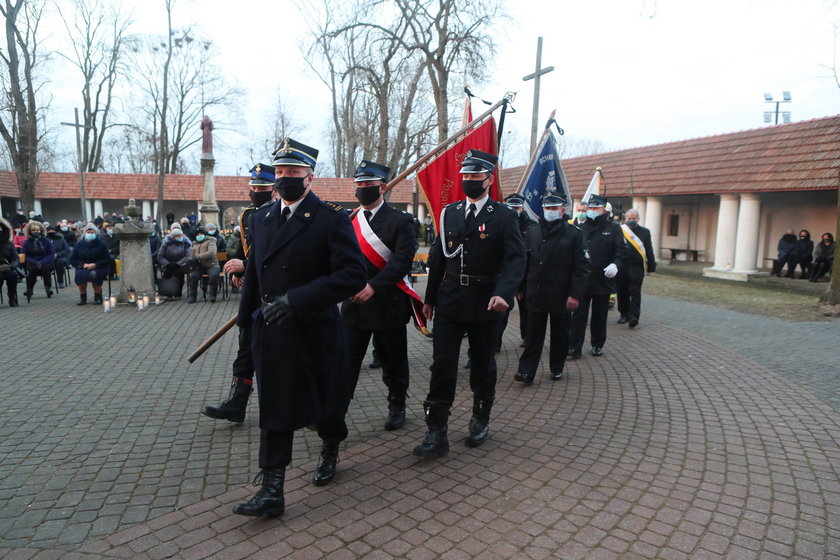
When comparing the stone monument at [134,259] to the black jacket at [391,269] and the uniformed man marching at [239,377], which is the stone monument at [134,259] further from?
the black jacket at [391,269]

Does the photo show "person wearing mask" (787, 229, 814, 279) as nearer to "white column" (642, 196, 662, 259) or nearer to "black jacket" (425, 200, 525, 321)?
"white column" (642, 196, 662, 259)

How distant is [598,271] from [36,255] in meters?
11.7

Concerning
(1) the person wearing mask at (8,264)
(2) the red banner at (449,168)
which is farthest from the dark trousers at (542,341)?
(1) the person wearing mask at (8,264)

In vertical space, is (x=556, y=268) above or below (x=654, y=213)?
below

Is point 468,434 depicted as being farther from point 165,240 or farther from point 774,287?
point 774,287

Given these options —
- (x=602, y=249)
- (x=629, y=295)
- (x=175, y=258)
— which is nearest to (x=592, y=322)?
(x=602, y=249)

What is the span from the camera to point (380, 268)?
4.59m

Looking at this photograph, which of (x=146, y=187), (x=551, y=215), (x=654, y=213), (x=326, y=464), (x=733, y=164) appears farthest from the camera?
(x=146, y=187)

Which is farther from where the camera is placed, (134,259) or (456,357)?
(134,259)

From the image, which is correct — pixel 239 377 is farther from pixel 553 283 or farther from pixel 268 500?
pixel 553 283

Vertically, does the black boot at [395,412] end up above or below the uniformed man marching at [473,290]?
below

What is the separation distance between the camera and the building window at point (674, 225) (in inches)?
926

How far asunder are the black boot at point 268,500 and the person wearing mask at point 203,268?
31.4 ft

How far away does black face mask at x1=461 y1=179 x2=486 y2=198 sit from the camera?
4406mm
